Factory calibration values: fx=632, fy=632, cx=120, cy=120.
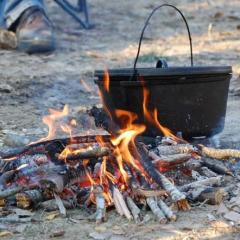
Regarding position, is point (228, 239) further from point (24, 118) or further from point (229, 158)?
point (24, 118)

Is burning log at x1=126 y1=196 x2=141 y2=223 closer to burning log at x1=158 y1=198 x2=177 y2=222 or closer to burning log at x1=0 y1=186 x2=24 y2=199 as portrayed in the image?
burning log at x1=158 y1=198 x2=177 y2=222

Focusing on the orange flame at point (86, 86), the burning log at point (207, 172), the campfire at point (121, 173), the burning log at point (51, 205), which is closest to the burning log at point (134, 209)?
the campfire at point (121, 173)

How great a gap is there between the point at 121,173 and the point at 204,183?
0.54 m

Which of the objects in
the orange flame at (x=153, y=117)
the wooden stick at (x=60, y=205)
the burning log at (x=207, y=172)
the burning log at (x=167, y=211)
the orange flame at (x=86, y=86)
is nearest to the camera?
the burning log at (x=167, y=211)

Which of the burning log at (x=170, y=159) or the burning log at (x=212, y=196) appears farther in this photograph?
the burning log at (x=170, y=159)

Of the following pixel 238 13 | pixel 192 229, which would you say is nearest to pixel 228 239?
pixel 192 229

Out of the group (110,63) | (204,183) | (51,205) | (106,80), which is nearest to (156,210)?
(204,183)

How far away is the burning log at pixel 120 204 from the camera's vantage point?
12.0 feet

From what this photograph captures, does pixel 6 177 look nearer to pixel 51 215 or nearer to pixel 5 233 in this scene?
pixel 51 215

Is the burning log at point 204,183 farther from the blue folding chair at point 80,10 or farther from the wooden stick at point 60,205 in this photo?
the blue folding chair at point 80,10

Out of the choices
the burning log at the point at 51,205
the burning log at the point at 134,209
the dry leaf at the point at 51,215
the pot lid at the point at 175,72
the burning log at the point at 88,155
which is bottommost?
the dry leaf at the point at 51,215

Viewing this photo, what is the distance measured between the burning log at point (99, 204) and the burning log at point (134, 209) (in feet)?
0.50

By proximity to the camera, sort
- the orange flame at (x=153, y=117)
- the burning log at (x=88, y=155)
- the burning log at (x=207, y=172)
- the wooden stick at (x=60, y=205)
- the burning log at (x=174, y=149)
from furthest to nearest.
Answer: the orange flame at (x=153, y=117)
the burning log at (x=174, y=149)
the burning log at (x=207, y=172)
the burning log at (x=88, y=155)
the wooden stick at (x=60, y=205)

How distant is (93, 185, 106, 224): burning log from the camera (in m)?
3.65
